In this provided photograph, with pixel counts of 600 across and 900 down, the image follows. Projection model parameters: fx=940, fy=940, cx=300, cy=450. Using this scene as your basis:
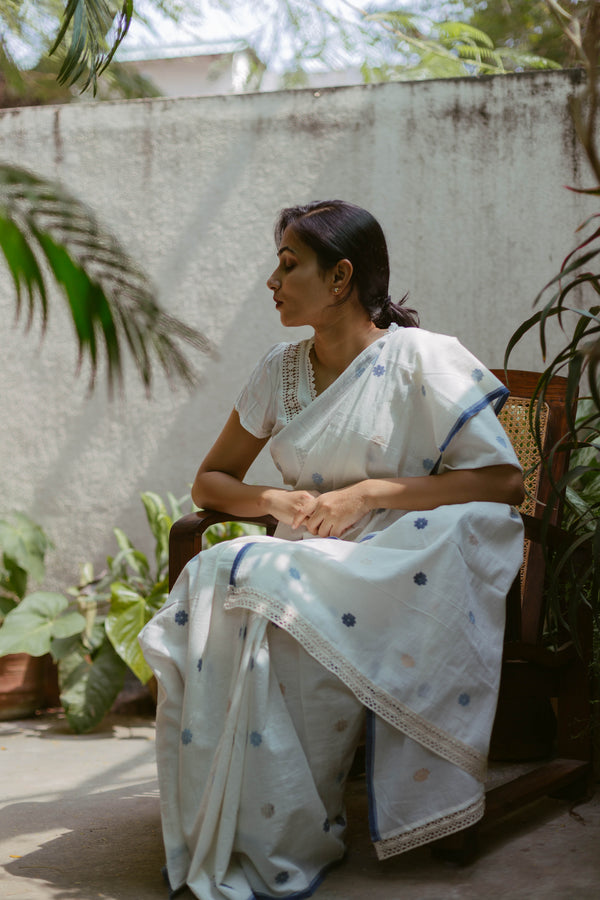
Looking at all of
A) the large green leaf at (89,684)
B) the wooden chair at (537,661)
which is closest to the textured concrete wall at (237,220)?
the large green leaf at (89,684)

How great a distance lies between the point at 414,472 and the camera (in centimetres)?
229

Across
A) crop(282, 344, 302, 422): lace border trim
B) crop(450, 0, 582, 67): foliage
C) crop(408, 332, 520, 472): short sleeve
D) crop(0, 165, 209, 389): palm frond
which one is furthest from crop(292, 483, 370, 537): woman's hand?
crop(450, 0, 582, 67): foliage

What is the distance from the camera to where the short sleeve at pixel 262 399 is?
101 inches

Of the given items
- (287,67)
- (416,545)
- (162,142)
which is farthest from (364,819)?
(287,67)

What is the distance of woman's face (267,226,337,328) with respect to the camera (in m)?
2.41

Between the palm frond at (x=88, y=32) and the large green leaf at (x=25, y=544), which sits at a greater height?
the palm frond at (x=88, y=32)

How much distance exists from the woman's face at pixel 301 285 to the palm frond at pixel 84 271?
1.55 metres

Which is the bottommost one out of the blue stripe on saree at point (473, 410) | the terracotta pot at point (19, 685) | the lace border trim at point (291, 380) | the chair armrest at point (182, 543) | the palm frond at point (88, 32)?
the terracotta pot at point (19, 685)

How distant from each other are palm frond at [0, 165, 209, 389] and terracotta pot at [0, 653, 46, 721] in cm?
342

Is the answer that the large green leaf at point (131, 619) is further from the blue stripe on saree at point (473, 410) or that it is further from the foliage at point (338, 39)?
the foliage at point (338, 39)

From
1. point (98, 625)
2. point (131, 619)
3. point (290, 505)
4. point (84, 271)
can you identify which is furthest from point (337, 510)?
point (98, 625)

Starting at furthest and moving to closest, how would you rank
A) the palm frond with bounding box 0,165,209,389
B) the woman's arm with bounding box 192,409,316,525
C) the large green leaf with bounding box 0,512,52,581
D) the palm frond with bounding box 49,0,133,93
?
the large green leaf with bounding box 0,512,52,581, the woman's arm with bounding box 192,409,316,525, the palm frond with bounding box 49,0,133,93, the palm frond with bounding box 0,165,209,389

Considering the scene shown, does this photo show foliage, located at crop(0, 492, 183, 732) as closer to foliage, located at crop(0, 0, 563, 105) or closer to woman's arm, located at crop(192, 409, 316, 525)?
woman's arm, located at crop(192, 409, 316, 525)

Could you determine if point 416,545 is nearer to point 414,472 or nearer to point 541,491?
point 414,472
